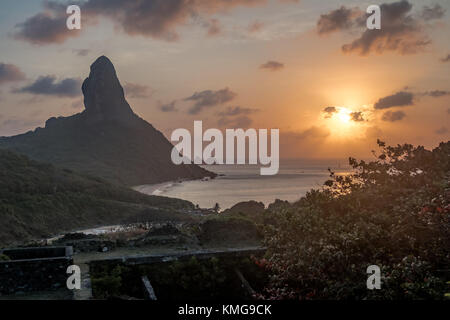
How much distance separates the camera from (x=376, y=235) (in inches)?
373

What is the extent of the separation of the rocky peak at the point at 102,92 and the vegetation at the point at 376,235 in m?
143

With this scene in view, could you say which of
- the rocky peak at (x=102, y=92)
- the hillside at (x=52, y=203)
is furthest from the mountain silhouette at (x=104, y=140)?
the hillside at (x=52, y=203)

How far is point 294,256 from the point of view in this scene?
10391 mm

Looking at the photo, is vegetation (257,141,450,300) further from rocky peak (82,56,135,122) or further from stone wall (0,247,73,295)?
rocky peak (82,56,135,122)

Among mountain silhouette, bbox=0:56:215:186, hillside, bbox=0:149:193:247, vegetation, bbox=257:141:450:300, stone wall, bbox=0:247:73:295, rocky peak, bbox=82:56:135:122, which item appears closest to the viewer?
vegetation, bbox=257:141:450:300

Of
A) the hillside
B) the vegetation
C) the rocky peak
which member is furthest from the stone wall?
the rocky peak

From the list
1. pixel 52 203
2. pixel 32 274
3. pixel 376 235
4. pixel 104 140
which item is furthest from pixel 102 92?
pixel 376 235

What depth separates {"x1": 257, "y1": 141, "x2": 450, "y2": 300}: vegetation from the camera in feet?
27.3

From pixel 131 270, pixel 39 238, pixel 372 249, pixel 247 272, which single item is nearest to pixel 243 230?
pixel 247 272

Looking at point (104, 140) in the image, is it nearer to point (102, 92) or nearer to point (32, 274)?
point (102, 92)

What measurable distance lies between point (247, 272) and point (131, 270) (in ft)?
13.5

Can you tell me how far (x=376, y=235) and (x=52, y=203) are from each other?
1721 inches

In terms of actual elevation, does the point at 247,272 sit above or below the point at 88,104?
below
